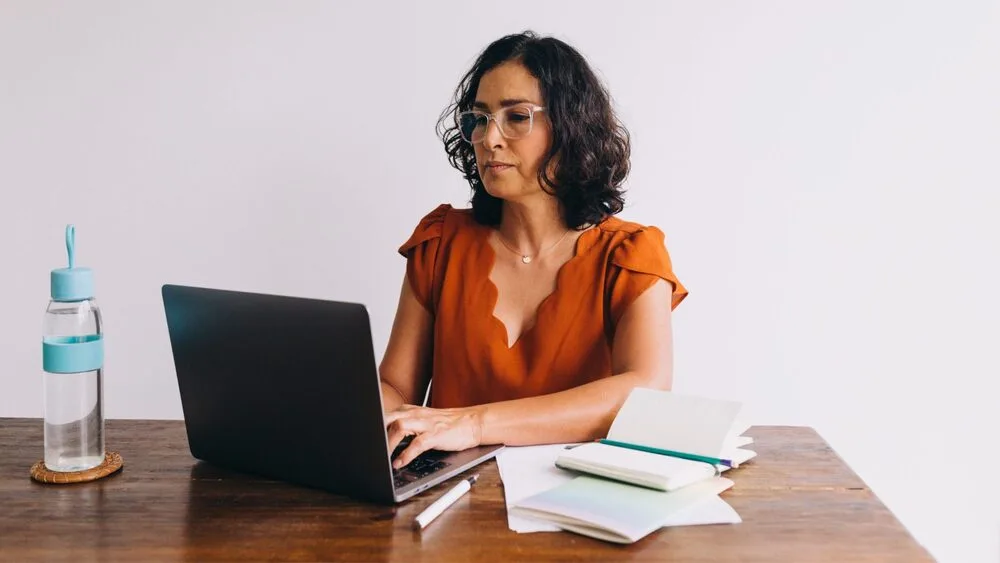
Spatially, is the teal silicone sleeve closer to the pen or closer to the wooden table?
the wooden table

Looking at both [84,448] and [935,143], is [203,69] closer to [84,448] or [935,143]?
[84,448]

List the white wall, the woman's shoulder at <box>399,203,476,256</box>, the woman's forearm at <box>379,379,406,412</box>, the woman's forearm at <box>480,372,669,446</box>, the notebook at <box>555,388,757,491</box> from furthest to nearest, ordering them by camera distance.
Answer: the white wall → the woman's shoulder at <box>399,203,476,256</box> → the woman's forearm at <box>379,379,406,412</box> → the woman's forearm at <box>480,372,669,446</box> → the notebook at <box>555,388,757,491</box>

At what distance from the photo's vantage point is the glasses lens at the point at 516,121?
6.29 ft

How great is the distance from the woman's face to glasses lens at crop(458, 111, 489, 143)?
0.02 meters

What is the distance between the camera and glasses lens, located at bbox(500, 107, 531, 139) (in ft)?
6.29

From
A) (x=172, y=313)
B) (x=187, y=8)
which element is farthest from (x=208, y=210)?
(x=172, y=313)

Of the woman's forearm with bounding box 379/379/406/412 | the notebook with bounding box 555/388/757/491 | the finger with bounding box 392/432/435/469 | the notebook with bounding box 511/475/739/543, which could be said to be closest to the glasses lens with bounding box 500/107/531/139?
the woman's forearm with bounding box 379/379/406/412

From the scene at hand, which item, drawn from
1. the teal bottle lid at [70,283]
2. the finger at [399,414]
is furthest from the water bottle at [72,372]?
the finger at [399,414]

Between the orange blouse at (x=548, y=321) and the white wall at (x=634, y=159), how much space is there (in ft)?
1.95

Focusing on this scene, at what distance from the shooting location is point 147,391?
2.63m

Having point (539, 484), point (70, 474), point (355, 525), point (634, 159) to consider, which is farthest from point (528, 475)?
point (634, 159)

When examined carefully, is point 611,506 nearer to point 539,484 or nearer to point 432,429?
point 539,484

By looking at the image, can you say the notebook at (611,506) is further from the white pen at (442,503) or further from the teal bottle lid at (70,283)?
the teal bottle lid at (70,283)

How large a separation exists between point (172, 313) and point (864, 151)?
76.7 inches
